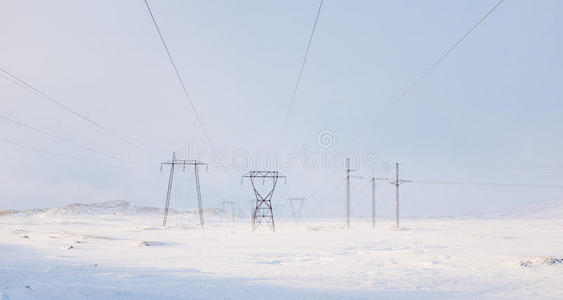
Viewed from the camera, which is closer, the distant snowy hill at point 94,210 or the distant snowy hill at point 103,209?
the distant snowy hill at point 94,210

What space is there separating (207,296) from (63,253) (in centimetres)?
1446

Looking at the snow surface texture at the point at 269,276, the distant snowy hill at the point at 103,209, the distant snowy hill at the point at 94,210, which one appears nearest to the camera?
the snow surface texture at the point at 269,276

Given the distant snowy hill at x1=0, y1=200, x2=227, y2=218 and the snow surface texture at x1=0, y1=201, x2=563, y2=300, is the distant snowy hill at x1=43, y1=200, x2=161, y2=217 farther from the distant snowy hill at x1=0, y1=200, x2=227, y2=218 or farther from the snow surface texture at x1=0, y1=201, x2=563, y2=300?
the snow surface texture at x1=0, y1=201, x2=563, y2=300

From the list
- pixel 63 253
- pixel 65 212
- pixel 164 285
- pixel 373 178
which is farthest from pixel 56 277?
pixel 65 212

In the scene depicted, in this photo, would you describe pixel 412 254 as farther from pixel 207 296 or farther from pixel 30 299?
pixel 30 299

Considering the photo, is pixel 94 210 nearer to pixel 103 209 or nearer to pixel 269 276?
pixel 103 209

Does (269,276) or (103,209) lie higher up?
(269,276)

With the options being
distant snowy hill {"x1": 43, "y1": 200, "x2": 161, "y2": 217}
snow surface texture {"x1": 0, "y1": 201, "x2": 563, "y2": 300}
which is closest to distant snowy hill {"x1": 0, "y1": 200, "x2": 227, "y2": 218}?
distant snowy hill {"x1": 43, "y1": 200, "x2": 161, "y2": 217}

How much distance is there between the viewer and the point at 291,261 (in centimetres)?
2097

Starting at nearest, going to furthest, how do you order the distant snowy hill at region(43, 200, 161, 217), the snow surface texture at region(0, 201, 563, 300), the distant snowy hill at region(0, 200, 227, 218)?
the snow surface texture at region(0, 201, 563, 300) → the distant snowy hill at region(0, 200, 227, 218) → the distant snowy hill at region(43, 200, 161, 217)

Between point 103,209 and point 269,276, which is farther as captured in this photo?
point 103,209

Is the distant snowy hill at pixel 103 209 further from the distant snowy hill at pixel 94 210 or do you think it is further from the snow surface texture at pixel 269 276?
the snow surface texture at pixel 269 276

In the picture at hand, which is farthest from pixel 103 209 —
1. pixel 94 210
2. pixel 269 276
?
pixel 269 276

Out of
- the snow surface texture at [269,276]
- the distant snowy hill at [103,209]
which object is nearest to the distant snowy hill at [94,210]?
the distant snowy hill at [103,209]
